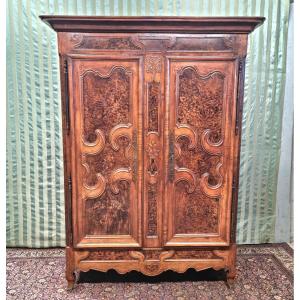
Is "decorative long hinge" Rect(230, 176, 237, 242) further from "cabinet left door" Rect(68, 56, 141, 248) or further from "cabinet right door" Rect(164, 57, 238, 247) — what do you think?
"cabinet left door" Rect(68, 56, 141, 248)

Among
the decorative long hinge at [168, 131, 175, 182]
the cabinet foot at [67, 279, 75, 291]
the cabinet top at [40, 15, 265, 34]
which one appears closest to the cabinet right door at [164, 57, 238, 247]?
the decorative long hinge at [168, 131, 175, 182]

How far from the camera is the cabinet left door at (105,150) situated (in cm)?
194

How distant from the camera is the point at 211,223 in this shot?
6.82 feet

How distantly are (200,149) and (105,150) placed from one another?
1.86 ft

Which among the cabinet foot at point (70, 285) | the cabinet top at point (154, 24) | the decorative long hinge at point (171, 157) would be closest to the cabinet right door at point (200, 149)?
the decorative long hinge at point (171, 157)

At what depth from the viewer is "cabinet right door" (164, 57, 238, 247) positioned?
6.41ft

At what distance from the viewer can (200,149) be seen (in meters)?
2.02

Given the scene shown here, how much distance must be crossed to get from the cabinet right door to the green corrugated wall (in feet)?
2.28

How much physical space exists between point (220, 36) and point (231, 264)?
1376 millimetres

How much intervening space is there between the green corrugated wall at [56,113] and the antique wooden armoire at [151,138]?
2.19ft

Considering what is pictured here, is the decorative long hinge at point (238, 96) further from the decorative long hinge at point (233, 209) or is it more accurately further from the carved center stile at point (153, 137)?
the carved center stile at point (153, 137)

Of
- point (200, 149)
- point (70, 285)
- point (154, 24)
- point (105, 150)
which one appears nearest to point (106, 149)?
point (105, 150)

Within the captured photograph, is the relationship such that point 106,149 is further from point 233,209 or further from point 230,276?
Answer: point 230,276
